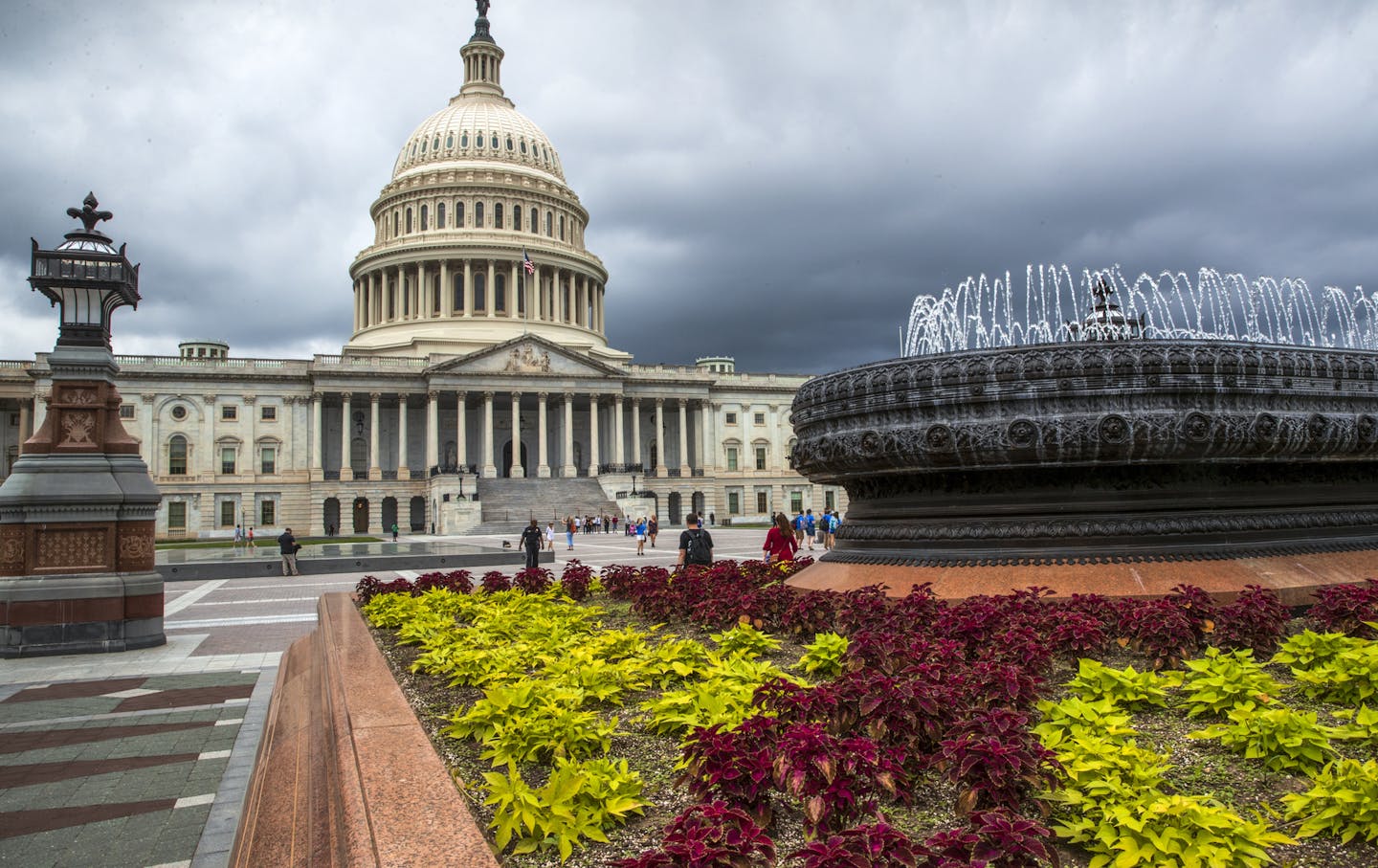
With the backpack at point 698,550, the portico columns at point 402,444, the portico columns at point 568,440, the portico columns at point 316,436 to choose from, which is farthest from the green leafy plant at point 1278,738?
the portico columns at point 316,436

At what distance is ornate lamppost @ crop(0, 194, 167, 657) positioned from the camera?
41.2 ft

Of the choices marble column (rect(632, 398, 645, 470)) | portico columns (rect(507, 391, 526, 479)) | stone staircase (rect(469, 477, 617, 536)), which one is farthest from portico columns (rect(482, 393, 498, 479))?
marble column (rect(632, 398, 645, 470))

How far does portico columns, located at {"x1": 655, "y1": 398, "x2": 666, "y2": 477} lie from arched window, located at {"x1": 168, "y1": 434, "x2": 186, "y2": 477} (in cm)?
3600

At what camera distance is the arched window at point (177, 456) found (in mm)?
69750

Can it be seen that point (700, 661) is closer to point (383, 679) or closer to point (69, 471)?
point (383, 679)

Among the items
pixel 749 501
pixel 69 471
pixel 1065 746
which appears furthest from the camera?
pixel 749 501

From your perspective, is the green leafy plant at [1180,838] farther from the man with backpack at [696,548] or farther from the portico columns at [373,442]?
the portico columns at [373,442]

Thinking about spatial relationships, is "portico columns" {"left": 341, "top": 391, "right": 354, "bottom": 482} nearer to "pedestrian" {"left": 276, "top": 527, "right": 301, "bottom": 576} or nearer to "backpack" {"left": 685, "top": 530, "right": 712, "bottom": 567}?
"pedestrian" {"left": 276, "top": 527, "right": 301, "bottom": 576}

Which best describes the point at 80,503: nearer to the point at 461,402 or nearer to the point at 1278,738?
the point at 1278,738

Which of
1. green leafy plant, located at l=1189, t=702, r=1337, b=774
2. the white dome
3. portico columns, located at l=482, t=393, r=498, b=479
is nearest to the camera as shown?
green leafy plant, located at l=1189, t=702, r=1337, b=774

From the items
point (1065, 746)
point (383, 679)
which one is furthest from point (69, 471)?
point (1065, 746)

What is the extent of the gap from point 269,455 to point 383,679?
240ft

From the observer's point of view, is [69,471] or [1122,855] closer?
[1122,855]

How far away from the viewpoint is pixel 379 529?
72312 millimetres
